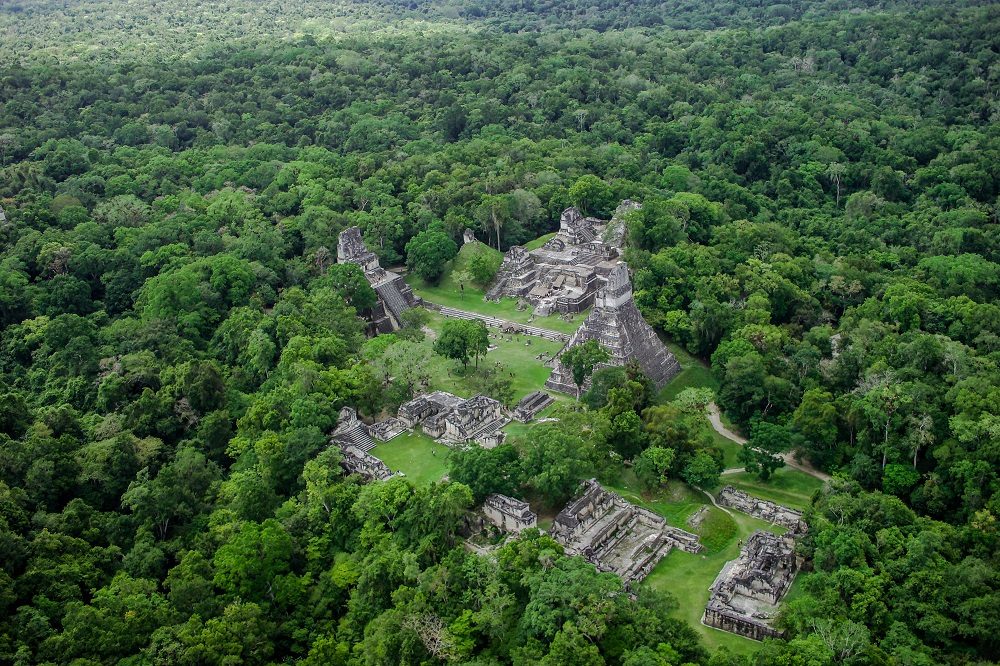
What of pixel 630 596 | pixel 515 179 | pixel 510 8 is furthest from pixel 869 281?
pixel 510 8

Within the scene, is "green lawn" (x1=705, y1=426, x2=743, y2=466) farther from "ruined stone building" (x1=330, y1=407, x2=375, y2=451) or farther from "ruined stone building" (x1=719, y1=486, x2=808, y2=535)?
"ruined stone building" (x1=330, y1=407, x2=375, y2=451)

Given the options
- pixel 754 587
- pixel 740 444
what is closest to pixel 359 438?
pixel 740 444

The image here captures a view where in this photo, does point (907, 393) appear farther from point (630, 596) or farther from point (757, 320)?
point (630, 596)

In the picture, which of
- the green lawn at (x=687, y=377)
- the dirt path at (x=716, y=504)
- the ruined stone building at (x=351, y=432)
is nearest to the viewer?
the dirt path at (x=716, y=504)

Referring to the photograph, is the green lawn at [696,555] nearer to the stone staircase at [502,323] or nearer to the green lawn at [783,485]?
the green lawn at [783,485]

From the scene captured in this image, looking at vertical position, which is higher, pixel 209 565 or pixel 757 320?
pixel 757 320

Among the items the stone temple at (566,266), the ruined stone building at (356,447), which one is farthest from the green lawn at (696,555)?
the stone temple at (566,266)
